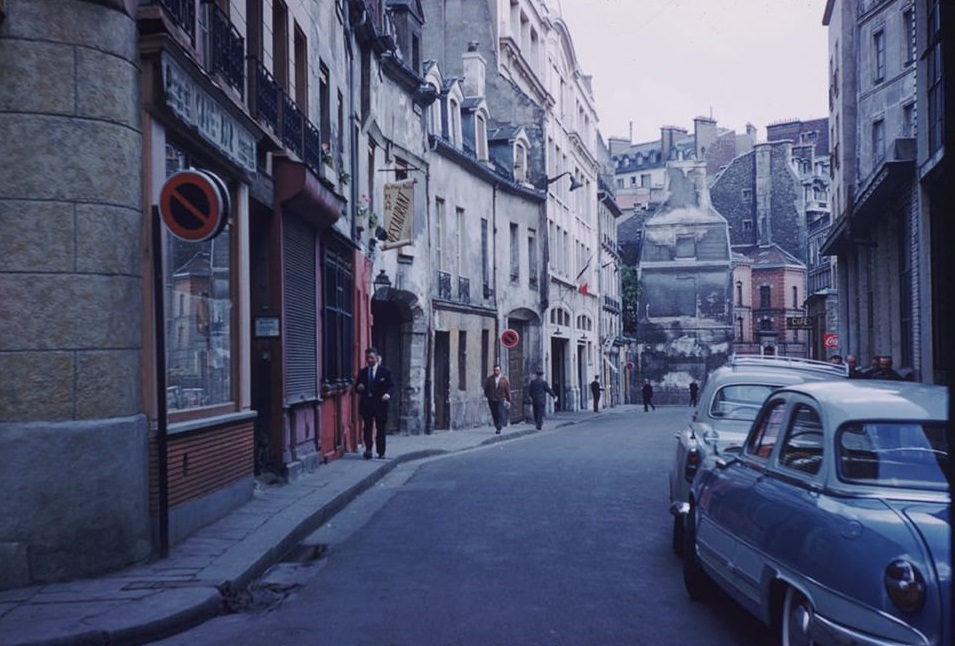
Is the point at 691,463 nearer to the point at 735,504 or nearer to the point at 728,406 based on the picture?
the point at 728,406

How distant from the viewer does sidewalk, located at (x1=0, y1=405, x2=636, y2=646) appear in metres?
6.90

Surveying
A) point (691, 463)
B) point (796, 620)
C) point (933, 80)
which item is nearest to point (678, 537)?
point (691, 463)

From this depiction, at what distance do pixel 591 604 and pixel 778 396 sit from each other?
6.64ft

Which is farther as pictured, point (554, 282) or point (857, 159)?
point (554, 282)

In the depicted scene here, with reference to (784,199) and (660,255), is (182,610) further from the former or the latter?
(784,199)

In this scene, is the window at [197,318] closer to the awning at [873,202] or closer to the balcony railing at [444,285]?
the awning at [873,202]

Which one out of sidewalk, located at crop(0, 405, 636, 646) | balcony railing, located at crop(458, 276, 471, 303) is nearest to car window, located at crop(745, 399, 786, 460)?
sidewalk, located at crop(0, 405, 636, 646)

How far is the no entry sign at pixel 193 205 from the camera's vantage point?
888cm

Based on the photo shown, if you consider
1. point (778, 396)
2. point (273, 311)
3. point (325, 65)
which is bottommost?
point (778, 396)

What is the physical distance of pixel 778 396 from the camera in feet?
23.2

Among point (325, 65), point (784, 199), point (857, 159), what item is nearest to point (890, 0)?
point (857, 159)

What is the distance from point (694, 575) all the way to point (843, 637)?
10.2ft

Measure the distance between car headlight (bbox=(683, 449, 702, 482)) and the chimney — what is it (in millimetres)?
29926

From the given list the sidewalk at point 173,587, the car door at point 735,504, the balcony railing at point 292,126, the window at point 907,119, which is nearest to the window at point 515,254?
the window at point 907,119
